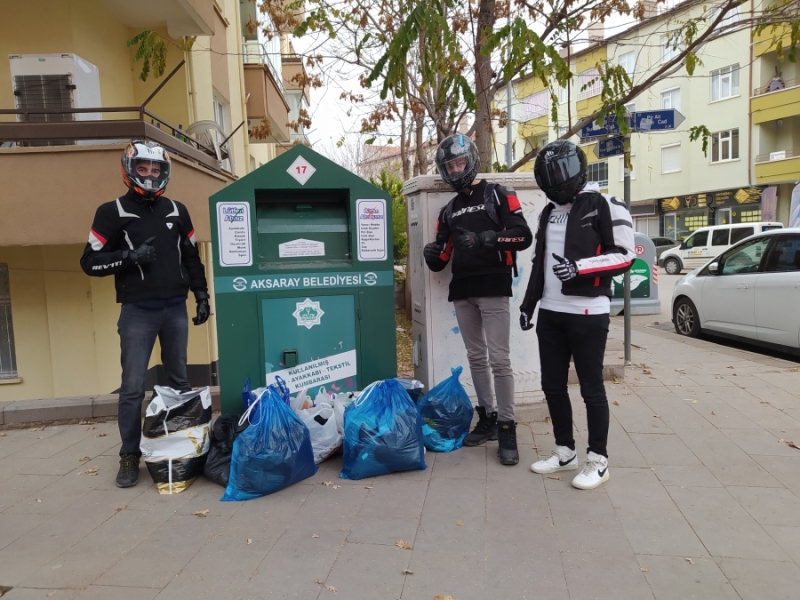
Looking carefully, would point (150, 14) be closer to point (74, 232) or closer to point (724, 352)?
point (74, 232)

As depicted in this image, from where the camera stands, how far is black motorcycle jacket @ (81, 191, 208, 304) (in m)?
3.49

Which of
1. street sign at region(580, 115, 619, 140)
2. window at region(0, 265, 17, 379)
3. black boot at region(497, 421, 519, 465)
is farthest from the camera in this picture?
window at region(0, 265, 17, 379)

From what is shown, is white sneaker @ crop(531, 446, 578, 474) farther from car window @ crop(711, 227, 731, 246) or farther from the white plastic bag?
car window @ crop(711, 227, 731, 246)

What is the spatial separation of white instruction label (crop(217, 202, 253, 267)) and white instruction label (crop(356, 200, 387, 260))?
69 centimetres

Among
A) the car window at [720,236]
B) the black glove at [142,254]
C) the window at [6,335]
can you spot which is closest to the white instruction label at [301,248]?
the black glove at [142,254]

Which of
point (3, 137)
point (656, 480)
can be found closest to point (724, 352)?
point (656, 480)

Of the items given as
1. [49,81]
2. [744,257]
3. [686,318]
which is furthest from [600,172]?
[49,81]

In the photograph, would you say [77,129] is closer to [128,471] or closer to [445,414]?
[128,471]

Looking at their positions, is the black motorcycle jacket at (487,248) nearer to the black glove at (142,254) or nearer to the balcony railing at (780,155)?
the black glove at (142,254)

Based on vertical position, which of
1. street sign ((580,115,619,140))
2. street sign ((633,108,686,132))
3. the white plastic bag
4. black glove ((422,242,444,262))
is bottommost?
the white plastic bag

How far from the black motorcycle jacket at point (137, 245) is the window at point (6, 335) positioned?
3.51 meters

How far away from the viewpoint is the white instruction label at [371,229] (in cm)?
390

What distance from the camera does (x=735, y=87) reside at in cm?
2658

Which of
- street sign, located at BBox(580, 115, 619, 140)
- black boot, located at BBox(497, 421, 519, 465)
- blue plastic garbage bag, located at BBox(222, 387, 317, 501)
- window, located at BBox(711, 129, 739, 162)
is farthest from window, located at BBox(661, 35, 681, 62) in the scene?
window, located at BBox(711, 129, 739, 162)
